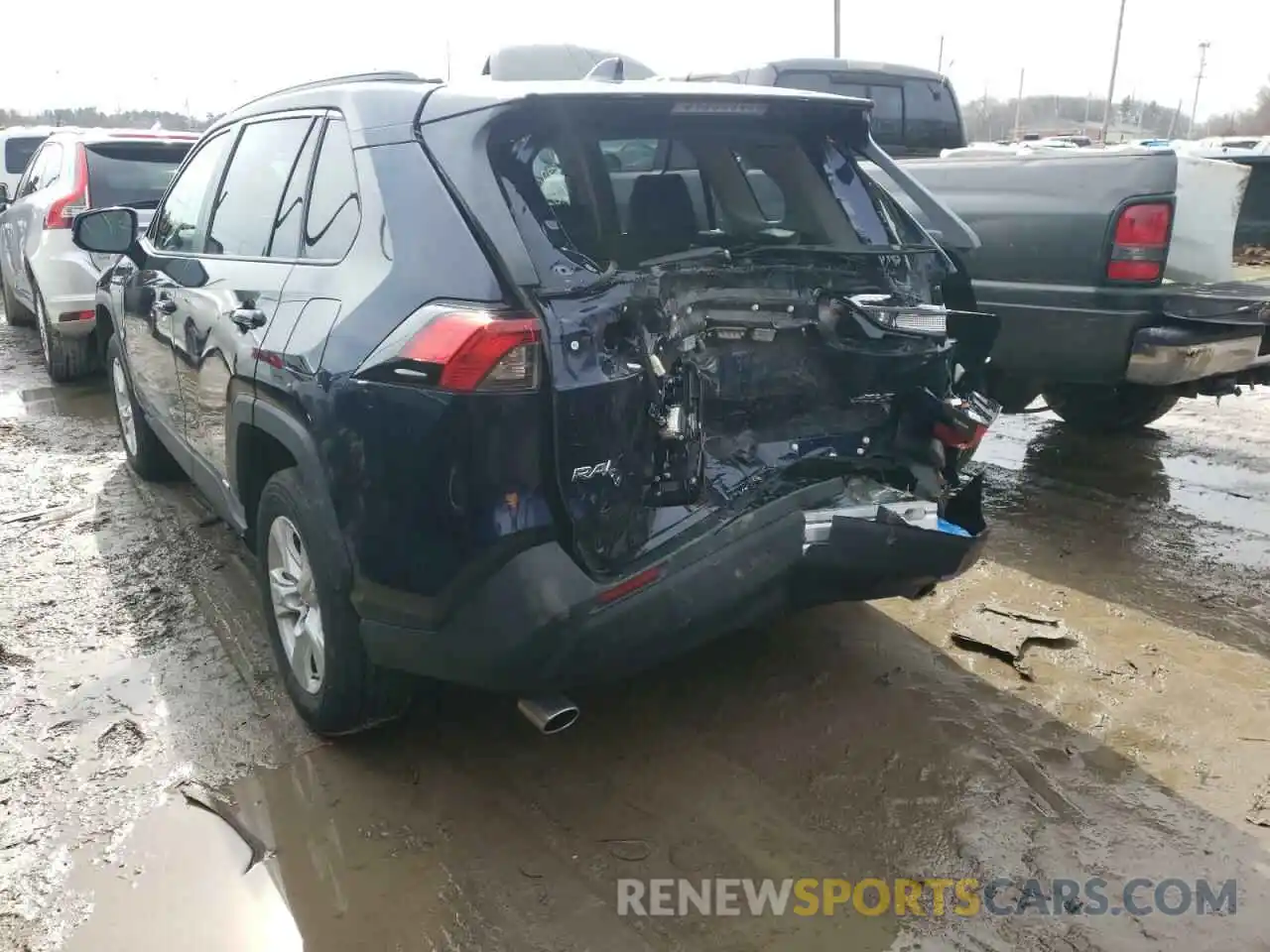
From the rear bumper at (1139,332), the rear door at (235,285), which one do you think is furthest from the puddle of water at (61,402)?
the rear bumper at (1139,332)

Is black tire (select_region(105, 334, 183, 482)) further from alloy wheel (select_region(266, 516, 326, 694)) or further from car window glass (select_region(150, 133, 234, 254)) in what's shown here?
alloy wheel (select_region(266, 516, 326, 694))

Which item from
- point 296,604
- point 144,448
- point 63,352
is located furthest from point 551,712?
point 63,352

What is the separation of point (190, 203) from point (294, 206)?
1355 mm

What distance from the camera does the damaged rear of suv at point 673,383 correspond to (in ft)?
7.98

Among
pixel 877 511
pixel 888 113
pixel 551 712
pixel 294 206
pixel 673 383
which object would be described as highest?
pixel 294 206

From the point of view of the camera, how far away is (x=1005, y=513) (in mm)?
4973

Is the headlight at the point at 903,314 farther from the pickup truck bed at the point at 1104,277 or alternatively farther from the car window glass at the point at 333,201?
the car window glass at the point at 333,201

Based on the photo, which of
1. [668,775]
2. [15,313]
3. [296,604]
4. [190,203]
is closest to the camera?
[668,775]

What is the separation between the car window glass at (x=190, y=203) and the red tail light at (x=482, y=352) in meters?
2.02

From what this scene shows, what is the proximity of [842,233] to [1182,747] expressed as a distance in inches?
76.9

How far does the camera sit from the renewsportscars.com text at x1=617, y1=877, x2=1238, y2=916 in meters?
2.42

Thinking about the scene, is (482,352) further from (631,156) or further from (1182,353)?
(1182,353)

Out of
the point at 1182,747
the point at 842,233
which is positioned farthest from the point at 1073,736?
the point at 842,233

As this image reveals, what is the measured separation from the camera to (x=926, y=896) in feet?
8.09
